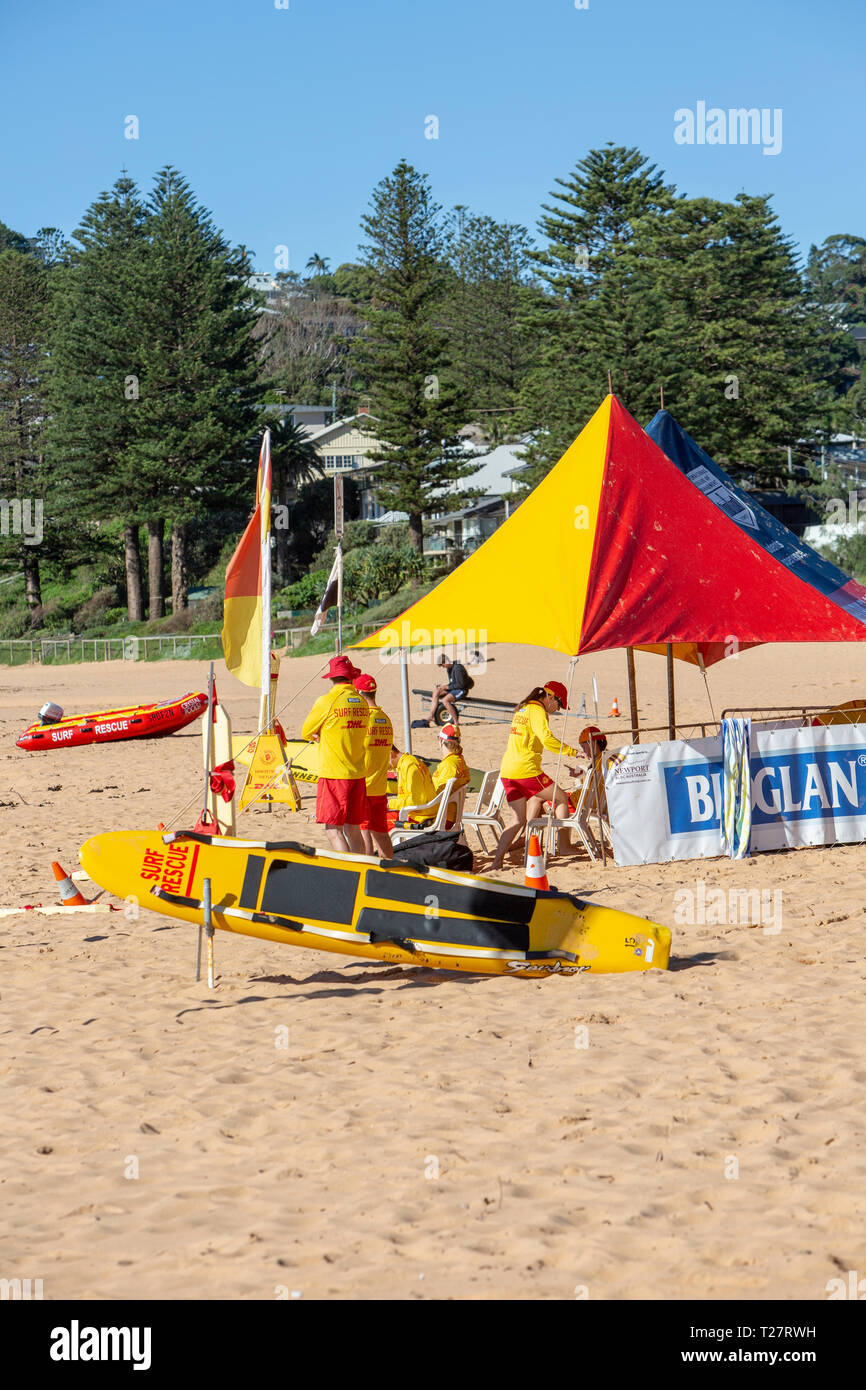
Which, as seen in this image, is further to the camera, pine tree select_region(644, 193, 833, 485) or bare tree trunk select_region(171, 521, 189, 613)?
bare tree trunk select_region(171, 521, 189, 613)

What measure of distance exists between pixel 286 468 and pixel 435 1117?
51.2 meters

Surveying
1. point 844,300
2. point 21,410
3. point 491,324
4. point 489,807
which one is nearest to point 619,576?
point 489,807

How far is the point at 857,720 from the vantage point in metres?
11.2

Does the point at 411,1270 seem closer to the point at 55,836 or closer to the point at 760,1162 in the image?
the point at 760,1162

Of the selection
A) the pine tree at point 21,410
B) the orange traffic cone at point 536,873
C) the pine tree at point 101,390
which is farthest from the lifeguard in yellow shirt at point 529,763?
the pine tree at point 21,410

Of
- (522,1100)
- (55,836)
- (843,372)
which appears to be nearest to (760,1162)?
(522,1100)

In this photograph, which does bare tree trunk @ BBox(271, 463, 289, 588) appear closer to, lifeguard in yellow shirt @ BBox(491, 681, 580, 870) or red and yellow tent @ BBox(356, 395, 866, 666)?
red and yellow tent @ BBox(356, 395, 866, 666)

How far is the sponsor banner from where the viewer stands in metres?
10.1

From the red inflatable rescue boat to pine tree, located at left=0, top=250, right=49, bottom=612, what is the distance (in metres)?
33.7

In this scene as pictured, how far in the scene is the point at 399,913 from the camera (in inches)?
291

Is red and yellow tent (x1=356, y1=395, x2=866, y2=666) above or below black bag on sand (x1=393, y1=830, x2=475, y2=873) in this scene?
above

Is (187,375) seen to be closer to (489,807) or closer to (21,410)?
(21,410)

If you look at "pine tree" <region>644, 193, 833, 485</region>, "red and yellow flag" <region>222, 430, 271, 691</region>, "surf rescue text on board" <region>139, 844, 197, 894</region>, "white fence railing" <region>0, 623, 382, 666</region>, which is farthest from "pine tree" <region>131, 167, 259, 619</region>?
"surf rescue text on board" <region>139, 844, 197, 894</region>

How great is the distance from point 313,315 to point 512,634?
85.5 meters
